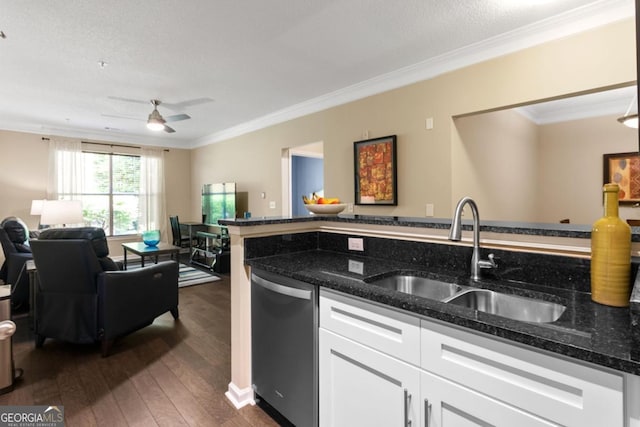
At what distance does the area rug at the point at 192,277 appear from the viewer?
481 centimetres

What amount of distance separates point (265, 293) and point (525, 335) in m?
1.27

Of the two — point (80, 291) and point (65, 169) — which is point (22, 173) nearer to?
point (65, 169)

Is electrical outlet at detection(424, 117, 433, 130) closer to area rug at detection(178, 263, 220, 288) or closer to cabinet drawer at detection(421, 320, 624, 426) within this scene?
cabinet drawer at detection(421, 320, 624, 426)

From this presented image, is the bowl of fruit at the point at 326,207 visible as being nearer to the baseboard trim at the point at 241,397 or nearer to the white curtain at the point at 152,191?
the baseboard trim at the point at 241,397

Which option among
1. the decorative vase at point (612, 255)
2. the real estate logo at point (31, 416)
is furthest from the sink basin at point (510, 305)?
the real estate logo at point (31, 416)

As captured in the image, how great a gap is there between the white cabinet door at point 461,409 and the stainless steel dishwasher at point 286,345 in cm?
58

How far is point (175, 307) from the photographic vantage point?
11.0 ft

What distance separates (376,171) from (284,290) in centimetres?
242

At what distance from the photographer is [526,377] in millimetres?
927

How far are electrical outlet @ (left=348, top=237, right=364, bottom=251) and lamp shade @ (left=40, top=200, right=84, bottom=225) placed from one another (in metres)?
4.70

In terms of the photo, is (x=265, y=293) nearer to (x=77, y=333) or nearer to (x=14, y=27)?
(x=77, y=333)

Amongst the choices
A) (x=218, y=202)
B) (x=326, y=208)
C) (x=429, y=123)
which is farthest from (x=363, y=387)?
(x=218, y=202)

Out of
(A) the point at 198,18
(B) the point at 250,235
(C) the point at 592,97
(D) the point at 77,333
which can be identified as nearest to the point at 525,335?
(B) the point at 250,235

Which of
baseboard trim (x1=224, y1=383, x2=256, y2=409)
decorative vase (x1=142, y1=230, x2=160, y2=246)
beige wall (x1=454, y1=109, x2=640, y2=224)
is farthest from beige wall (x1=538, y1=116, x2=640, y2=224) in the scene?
decorative vase (x1=142, y1=230, x2=160, y2=246)
